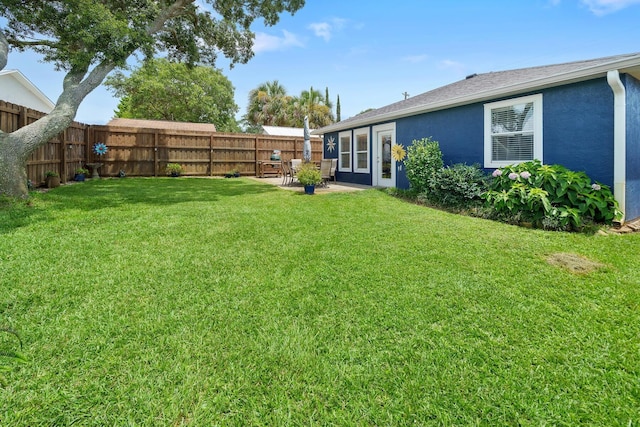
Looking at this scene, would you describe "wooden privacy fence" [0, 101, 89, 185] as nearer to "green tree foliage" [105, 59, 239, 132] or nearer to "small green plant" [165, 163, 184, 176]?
"small green plant" [165, 163, 184, 176]

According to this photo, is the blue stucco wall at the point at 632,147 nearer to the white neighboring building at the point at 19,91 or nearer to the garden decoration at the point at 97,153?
the garden decoration at the point at 97,153

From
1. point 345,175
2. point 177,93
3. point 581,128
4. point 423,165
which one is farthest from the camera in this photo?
point 177,93

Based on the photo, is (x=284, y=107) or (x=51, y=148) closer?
(x=51, y=148)

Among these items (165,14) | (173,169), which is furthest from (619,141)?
(173,169)

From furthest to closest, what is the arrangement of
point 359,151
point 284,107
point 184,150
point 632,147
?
1. point 284,107
2. point 184,150
3. point 359,151
4. point 632,147

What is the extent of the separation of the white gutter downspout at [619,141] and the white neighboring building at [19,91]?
20.7 m

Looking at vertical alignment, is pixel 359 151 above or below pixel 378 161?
above

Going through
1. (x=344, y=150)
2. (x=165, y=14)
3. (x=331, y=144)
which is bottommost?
(x=344, y=150)

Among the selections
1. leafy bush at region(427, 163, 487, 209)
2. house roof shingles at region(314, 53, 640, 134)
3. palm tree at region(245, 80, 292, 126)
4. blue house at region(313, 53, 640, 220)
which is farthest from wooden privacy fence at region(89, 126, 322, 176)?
palm tree at region(245, 80, 292, 126)

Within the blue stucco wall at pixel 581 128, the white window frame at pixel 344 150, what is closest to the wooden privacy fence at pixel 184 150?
the white window frame at pixel 344 150

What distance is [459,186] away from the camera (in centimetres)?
672

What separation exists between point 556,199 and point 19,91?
2400 centimetres

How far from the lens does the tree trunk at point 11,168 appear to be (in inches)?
232

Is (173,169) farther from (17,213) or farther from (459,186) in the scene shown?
(459,186)
